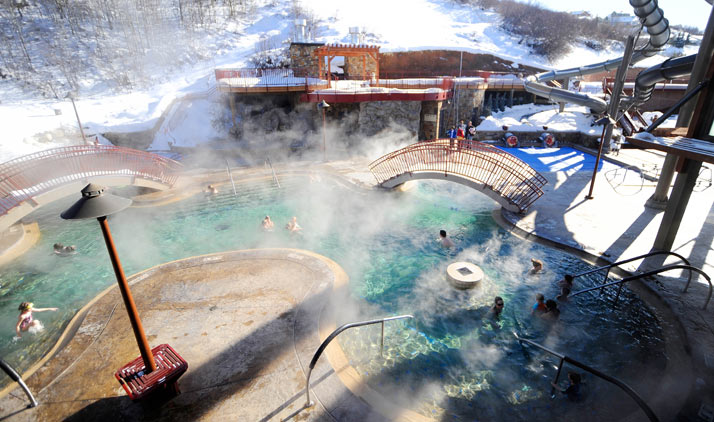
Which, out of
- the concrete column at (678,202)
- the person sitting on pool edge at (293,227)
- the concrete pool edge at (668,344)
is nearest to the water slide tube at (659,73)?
the concrete column at (678,202)

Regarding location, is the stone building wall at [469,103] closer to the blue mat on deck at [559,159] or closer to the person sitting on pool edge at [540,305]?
the blue mat on deck at [559,159]

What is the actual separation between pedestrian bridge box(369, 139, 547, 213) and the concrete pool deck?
69.7 inches

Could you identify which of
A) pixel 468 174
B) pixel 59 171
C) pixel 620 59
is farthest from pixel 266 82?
pixel 620 59

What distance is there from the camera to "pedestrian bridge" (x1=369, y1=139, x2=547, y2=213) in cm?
1225

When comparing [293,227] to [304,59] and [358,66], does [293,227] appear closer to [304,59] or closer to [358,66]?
[304,59]

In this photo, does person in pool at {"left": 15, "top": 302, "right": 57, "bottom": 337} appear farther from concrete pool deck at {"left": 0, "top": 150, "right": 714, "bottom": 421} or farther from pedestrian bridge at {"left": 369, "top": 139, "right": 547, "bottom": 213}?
pedestrian bridge at {"left": 369, "top": 139, "right": 547, "bottom": 213}

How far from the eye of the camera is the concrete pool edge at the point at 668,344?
533 centimetres

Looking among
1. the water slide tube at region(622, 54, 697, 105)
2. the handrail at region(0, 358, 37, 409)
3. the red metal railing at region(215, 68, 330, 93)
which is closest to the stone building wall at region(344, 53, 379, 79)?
the red metal railing at region(215, 68, 330, 93)

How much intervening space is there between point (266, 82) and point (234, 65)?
1782 cm

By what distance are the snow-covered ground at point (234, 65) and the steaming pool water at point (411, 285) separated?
8.50m

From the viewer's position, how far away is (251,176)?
16234 millimetres

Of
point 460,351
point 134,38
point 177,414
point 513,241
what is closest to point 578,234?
point 513,241

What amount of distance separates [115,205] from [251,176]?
12.7 meters

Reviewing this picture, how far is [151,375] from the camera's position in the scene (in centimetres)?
507
